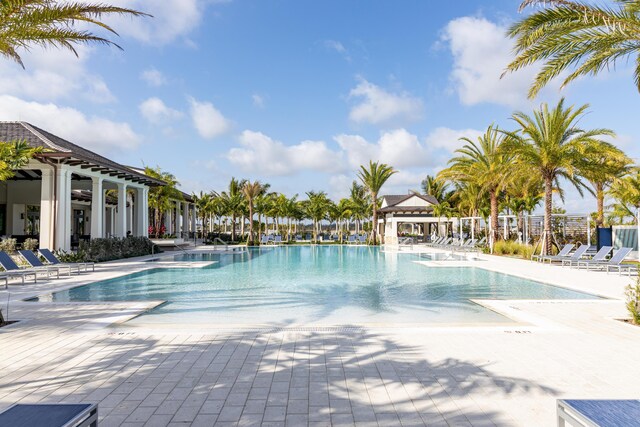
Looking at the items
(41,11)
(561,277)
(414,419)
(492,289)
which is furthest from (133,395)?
(561,277)

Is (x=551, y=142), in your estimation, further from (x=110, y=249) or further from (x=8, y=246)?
(x=8, y=246)

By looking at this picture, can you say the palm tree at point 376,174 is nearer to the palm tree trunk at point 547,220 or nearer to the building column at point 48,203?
the palm tree trunk at point 547,220

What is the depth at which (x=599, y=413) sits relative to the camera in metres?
2.39

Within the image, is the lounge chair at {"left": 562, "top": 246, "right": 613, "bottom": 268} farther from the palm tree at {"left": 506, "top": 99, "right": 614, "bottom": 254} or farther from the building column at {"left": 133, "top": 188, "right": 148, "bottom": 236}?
the building column at {"left": 133, "top": 188, "right": 148, "bottom": 236}

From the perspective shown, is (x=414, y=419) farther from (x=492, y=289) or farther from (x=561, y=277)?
(x=561, y=277)

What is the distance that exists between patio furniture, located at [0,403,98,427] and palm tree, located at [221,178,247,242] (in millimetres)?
39366

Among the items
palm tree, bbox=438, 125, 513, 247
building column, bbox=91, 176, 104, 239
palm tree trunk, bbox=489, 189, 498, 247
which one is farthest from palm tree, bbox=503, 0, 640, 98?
building column, bbox=91, 176, 104, 239

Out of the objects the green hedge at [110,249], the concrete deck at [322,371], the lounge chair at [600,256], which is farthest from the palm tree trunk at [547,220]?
the green hedge at [110,249]

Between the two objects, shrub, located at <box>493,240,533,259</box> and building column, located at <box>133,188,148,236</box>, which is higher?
building column, located at <box>133,188,148,236</box>

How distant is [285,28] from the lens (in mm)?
18156

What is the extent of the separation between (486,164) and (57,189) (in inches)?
893

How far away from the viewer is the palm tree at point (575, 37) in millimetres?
7117

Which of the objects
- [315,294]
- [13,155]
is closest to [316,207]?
[13,155]

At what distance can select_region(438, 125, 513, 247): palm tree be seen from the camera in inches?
929
